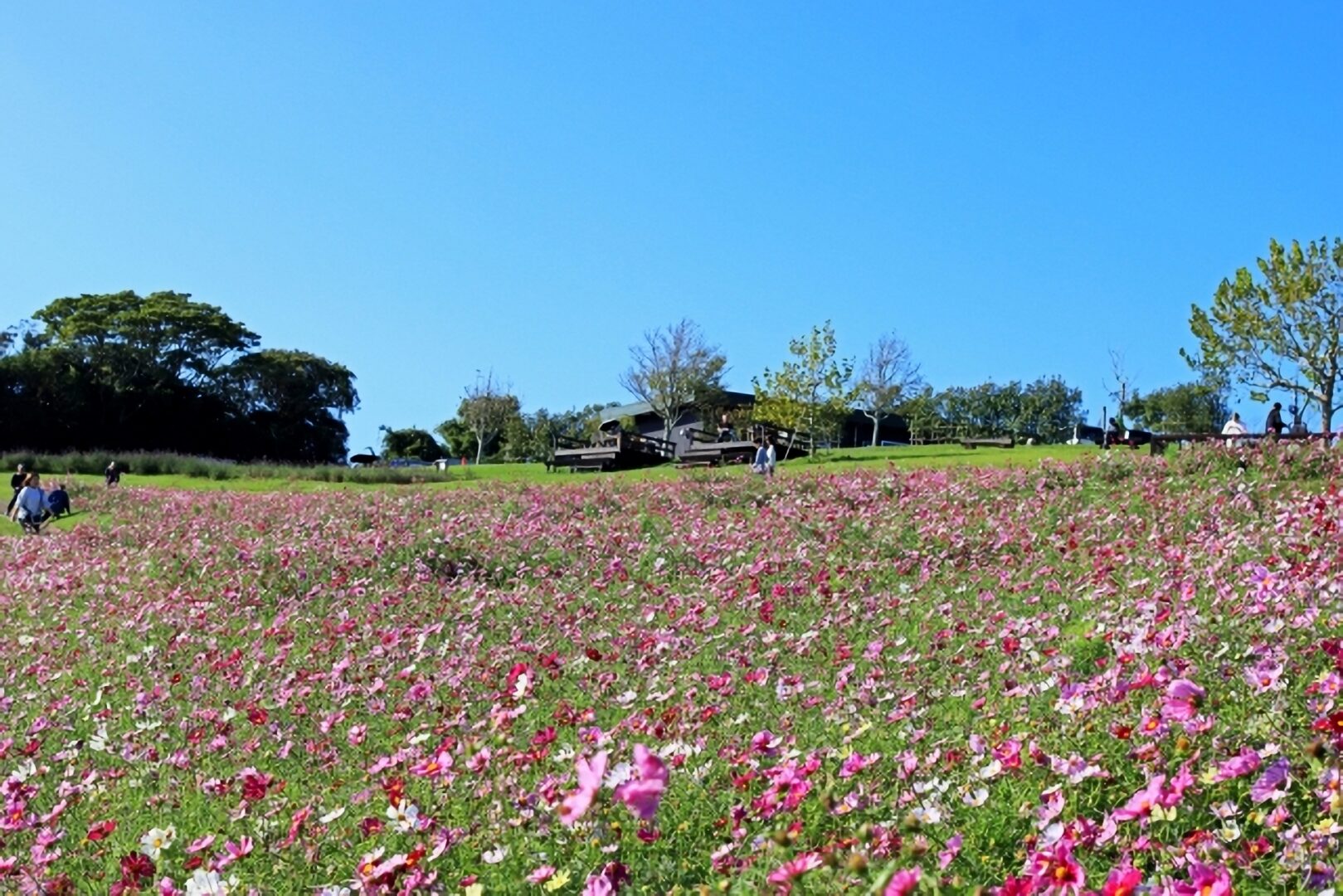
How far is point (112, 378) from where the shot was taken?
1953 inches

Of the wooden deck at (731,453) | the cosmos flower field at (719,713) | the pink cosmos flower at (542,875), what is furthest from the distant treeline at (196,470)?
the pink cosmos flower at (542,875)

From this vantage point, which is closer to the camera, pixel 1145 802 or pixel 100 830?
pixel 1145 802

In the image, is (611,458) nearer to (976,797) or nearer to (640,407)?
(976,797)

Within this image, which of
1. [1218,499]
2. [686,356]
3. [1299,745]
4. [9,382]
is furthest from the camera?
[686,356]

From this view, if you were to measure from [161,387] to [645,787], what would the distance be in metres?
53.4

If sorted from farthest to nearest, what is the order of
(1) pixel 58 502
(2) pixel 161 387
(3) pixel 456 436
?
(3) pixel 456 436 → (2) pixel 161 387 → (1) pixel 58 502

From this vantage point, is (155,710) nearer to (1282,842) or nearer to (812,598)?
(812,598)

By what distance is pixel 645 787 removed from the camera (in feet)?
5.33

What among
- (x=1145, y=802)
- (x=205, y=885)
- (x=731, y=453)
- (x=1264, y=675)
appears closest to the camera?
(x=1145, y=802)

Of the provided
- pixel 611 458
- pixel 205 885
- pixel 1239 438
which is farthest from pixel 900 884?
pixel 611 458

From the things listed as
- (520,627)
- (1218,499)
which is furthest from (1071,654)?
(1218,499)

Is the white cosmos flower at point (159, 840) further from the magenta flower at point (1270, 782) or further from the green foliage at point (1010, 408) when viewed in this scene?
the green foliage at point (1010, 408)

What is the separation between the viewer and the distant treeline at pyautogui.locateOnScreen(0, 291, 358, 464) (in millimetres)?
48031

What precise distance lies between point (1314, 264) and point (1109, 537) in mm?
30087
